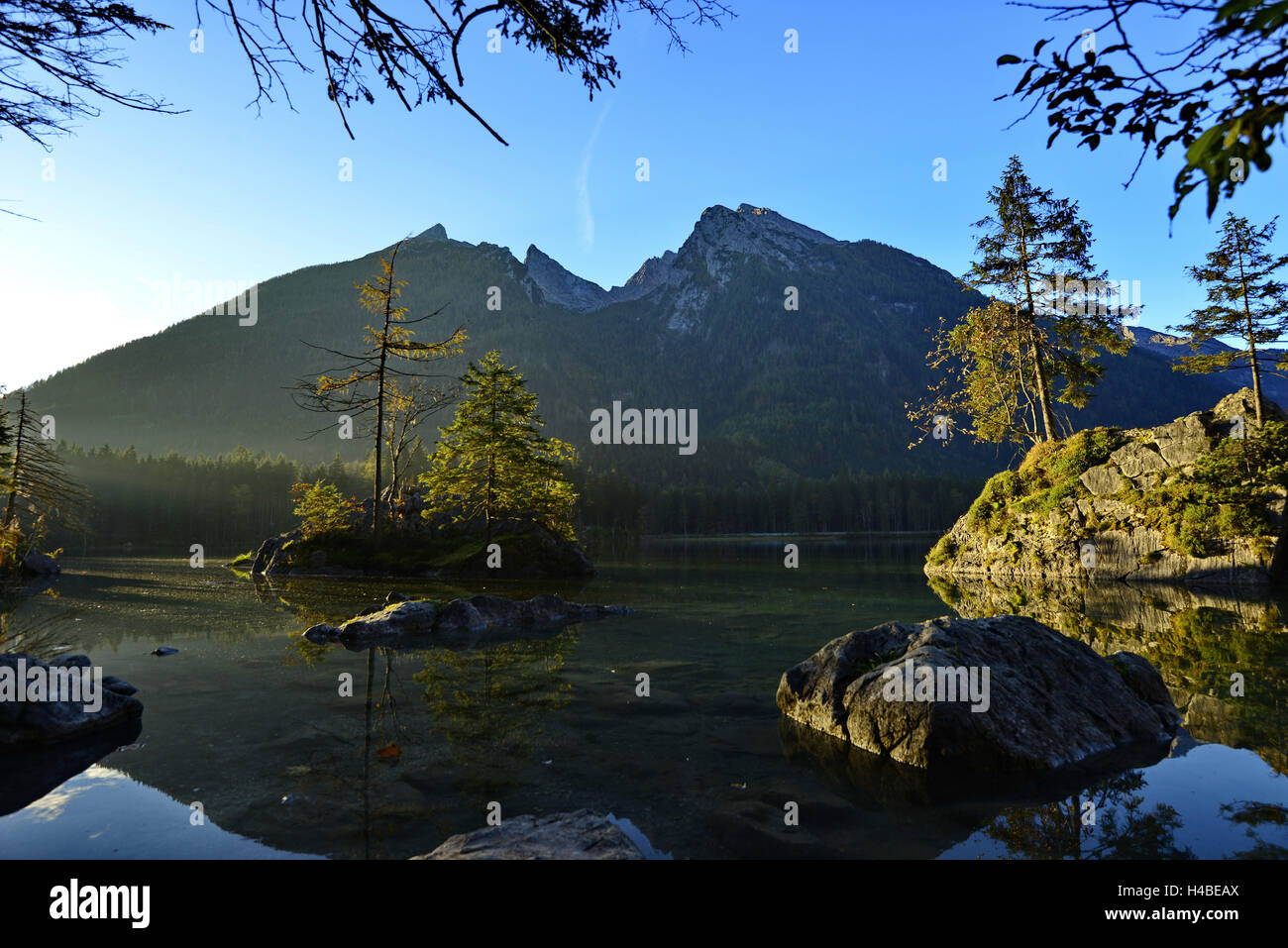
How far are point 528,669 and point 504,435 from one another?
19897mm

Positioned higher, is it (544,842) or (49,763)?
(544,842)

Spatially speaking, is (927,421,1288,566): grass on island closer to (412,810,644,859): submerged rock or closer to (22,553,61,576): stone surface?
(412,810,644,859): submerged rock

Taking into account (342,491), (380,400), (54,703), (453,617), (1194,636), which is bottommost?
(1194,636)

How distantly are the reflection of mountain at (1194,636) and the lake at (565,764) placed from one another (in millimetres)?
62

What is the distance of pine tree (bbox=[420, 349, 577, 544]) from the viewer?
93.0ft

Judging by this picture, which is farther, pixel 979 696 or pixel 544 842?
pixel 979 696

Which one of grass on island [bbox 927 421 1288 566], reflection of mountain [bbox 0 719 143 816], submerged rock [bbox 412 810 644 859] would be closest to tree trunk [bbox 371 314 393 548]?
reflection of mountain [bbox 0 719 143 816]

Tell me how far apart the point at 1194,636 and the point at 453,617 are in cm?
1573

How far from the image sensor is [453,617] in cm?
1350

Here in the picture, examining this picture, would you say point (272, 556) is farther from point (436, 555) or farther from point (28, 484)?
point (28, 484)

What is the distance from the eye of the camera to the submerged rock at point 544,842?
3.33m

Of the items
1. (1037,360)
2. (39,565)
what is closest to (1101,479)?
(1037,360)
